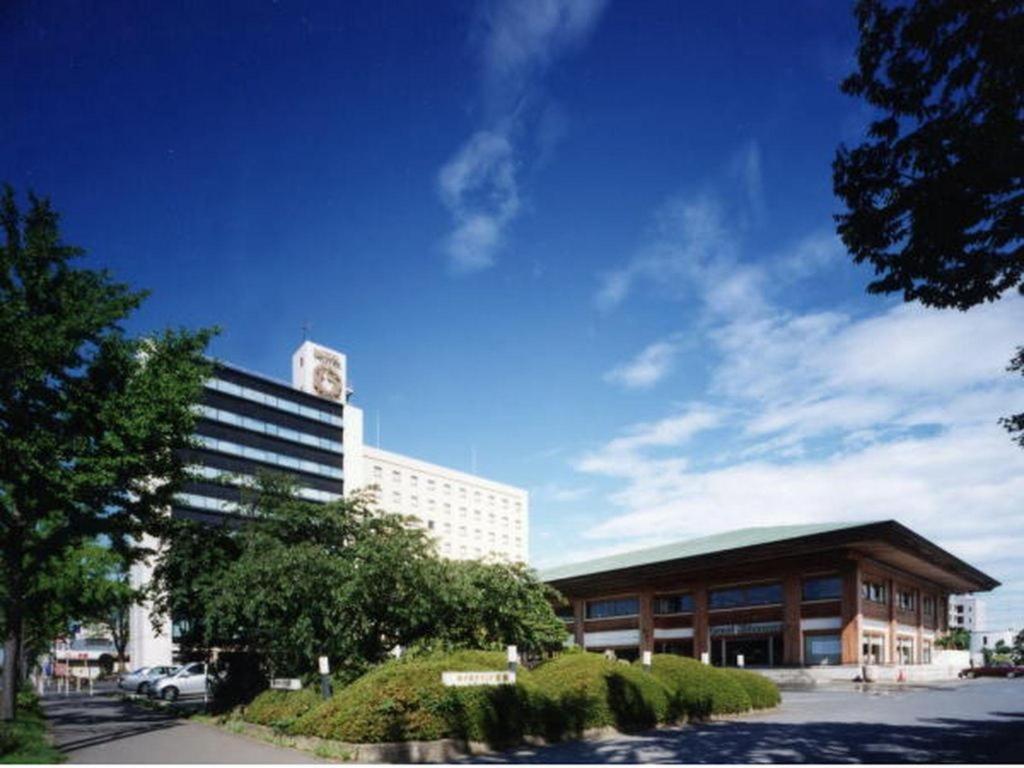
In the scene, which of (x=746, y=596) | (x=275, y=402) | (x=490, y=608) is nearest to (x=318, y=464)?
(x=275, y=402)

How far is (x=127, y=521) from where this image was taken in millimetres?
19500

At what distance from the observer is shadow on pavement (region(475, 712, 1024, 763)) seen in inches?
481

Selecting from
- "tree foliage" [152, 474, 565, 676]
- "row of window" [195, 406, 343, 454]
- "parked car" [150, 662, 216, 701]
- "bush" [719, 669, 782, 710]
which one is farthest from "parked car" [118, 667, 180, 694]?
"row of window" [195, 406, 343, 454]

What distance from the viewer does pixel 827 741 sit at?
14227 millimetres

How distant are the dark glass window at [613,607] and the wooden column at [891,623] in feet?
53.6

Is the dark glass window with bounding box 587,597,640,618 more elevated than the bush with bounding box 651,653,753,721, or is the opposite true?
the bush with bounding box 651,653,753,721

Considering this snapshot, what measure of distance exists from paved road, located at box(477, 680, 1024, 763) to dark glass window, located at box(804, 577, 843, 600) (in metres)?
20.3

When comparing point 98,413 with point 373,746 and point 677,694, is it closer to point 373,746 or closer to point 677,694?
point 373,746

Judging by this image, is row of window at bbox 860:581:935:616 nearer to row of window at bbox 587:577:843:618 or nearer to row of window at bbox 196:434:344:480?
row of window at bbox 587:577:843:618

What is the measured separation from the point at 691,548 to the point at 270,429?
161 ft

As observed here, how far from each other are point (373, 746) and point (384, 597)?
6.09 m

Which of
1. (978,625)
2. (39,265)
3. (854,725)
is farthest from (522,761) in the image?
(978,625)

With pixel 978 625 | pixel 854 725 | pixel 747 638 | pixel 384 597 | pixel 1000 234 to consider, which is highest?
pixel 1000 234

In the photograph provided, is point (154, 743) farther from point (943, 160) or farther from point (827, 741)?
point (943, 160)
